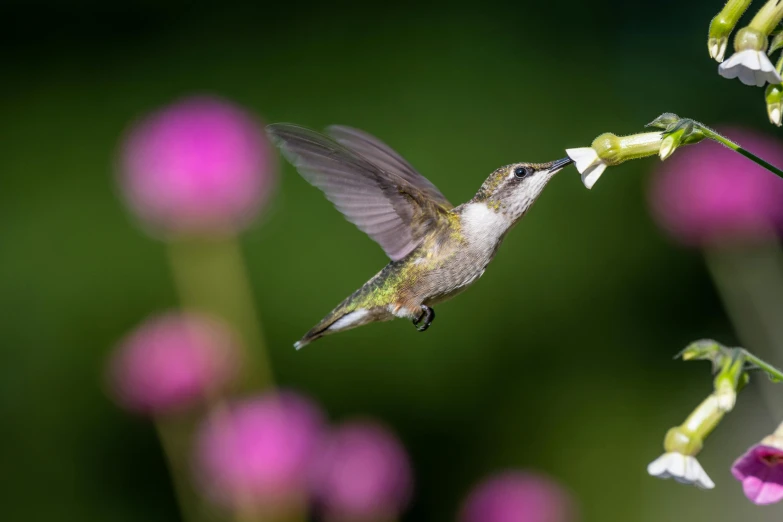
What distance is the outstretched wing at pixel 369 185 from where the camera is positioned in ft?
5.09

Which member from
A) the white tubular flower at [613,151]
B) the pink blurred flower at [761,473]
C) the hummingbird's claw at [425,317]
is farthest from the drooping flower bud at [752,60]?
the hummingbird's claw at [425,317]

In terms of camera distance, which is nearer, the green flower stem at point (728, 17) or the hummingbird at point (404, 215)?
the green flower stem at point (728, 17)

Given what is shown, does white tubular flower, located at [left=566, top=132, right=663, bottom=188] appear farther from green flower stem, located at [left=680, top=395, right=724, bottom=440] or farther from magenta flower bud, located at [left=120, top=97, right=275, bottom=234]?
magenta flower bud, located at [left=120, top=97, right=275, bottom=234]

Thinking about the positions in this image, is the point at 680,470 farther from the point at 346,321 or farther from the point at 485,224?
the point at 346,321

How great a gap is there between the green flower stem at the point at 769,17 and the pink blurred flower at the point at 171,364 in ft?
4.94

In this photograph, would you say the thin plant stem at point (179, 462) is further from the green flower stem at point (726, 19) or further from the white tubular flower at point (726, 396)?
the green flower stem at point (726, 19)

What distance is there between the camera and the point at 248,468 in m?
2.08

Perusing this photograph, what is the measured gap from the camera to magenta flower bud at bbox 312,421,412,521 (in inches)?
82.0

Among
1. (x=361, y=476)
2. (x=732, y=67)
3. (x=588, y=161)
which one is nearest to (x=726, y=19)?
(x=732, y=67)

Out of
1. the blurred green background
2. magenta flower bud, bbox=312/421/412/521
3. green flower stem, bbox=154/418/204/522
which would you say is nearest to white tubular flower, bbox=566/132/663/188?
magenta flower bud, bbox=312/421/412/521

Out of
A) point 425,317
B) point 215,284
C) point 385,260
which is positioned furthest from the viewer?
point 385,260

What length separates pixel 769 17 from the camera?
1.19 metres

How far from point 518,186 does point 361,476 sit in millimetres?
785

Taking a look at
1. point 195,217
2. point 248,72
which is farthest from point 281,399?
point 248,72
